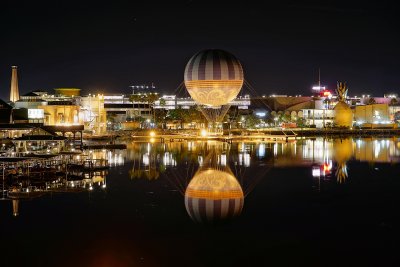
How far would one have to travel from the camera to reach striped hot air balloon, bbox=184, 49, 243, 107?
1736 inches

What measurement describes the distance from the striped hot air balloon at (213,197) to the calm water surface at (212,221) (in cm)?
4

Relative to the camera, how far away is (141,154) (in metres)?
39.7

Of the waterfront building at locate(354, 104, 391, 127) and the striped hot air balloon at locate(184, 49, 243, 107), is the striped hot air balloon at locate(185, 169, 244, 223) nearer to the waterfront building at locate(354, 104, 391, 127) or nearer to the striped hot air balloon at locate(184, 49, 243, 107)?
the striped hot air balloon at locate(184, 49, 243, 107)

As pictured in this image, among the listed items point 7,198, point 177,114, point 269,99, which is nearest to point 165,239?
point 7,198

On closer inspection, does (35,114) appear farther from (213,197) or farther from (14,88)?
(213,197)

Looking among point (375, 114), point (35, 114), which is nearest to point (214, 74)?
point (35, 114)

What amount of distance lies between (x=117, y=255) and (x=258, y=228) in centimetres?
444

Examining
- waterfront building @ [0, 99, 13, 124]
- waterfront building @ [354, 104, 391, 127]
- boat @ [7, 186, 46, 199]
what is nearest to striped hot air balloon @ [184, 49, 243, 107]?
waterfront building @ [0, 99, 13, 124]

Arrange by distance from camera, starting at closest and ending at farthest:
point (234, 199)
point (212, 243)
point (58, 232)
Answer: point (212, 243)
point (58, 232)
point (234, 199)

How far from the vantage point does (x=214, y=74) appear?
44188mm

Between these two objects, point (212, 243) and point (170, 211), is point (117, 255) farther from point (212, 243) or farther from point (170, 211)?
point (170, 211)

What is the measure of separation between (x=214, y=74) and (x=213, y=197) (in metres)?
25.4

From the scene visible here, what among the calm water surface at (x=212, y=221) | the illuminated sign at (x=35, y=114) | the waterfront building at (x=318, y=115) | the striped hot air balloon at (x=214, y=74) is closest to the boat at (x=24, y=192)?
the calm water surface at (x=212, y=221)

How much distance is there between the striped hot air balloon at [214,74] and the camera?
4409 centimetres
